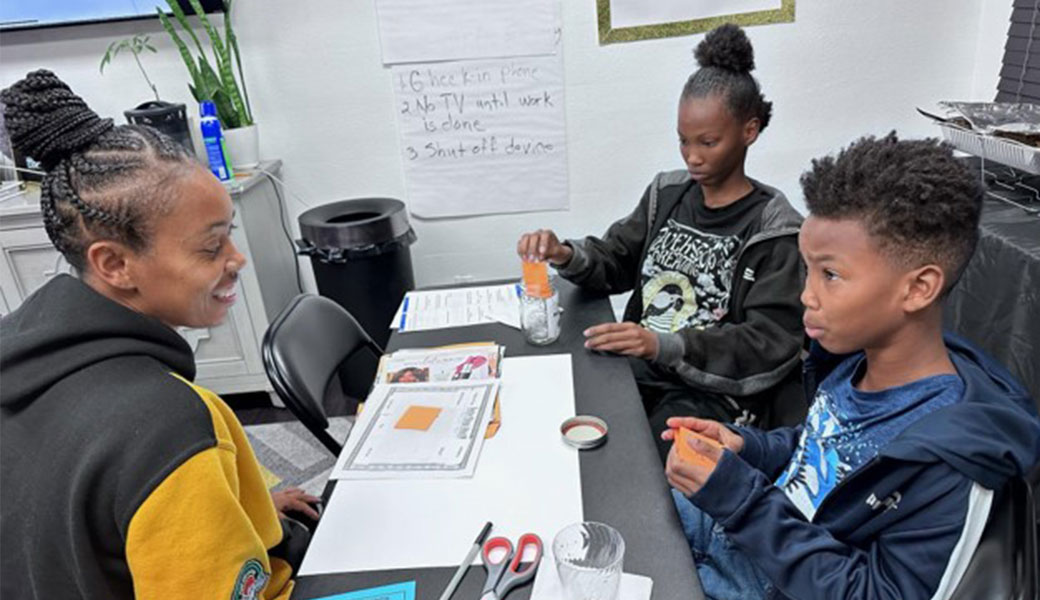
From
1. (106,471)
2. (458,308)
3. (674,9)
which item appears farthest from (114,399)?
(674,9)

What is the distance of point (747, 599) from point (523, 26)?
1.98 m

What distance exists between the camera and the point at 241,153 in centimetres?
235

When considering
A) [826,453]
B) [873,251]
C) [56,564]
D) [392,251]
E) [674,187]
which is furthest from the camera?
[392,251]

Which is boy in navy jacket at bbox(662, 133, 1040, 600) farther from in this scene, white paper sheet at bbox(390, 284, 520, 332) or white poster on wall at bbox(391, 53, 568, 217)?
white poster on wall at bbox(391, 53, 568, 217)

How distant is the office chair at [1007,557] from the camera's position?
57 cm

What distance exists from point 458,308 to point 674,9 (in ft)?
4.86

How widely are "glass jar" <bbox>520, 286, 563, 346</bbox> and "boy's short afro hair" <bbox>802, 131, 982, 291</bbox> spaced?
1.83ft

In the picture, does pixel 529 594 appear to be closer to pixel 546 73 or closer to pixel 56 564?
pixel 56 564

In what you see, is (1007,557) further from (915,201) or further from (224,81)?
(224,81)

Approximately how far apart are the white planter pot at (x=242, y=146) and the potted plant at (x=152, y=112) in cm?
14

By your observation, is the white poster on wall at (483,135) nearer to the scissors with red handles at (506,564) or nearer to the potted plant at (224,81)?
the potted plant at (224,81)

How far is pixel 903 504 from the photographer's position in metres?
0.76

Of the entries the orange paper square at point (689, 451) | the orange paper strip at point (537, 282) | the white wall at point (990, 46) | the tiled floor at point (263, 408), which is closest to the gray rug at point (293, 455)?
the tiled floor at point (263, 408)

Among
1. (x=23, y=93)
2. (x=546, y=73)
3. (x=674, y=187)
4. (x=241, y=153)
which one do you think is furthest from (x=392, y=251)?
(x=23, y=93)
